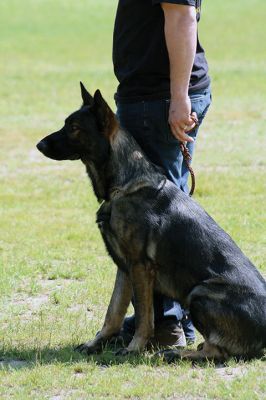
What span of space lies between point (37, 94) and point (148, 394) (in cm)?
1590

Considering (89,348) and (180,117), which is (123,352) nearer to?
(89,348)

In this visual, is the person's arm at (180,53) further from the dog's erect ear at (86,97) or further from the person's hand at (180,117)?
the dog's erect ear at (86,97)

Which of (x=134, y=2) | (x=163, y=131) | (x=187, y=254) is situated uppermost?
(x=134, y=2)

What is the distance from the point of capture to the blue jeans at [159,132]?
19.0ft

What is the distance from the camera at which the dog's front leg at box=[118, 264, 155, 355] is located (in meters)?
5.63

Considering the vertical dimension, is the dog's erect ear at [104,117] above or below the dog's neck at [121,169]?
above

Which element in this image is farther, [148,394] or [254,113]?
[254,113]

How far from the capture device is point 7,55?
1106 inches

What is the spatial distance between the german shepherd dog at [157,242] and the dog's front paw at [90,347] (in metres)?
0.19

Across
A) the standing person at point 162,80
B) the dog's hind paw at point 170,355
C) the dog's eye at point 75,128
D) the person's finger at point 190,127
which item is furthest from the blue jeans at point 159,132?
the dog's hind paw at point 170,355

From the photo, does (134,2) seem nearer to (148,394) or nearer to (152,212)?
(152,212)

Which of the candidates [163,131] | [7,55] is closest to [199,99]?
[163,131]

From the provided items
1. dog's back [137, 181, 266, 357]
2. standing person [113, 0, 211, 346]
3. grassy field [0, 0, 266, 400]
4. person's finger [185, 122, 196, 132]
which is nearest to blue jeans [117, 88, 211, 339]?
standing person [113, 0, 211, 346]

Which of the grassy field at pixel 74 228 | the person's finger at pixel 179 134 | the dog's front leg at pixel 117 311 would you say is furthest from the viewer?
the dog's front leg at pixel 117 311
